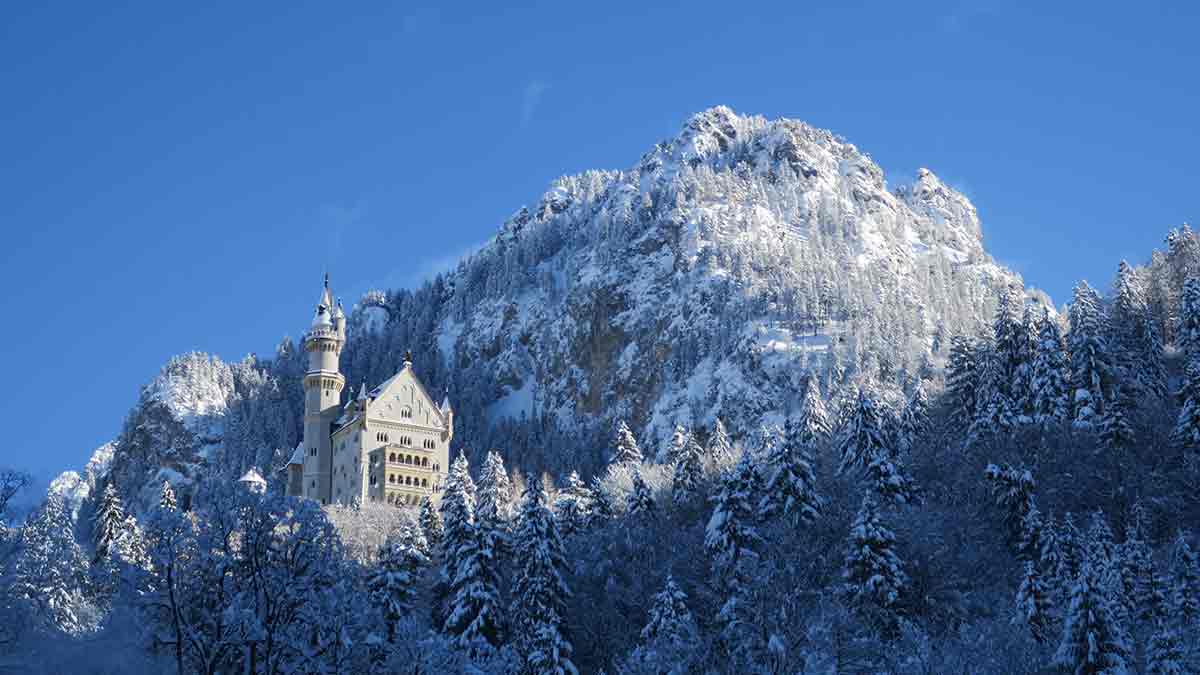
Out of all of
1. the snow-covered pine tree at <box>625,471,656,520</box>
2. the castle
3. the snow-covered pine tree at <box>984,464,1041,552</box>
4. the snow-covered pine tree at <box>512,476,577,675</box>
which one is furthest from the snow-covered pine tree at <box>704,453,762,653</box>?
the castle

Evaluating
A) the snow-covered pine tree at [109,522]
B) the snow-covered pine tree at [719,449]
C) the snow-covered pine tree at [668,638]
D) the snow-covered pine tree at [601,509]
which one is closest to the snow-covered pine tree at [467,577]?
the snow-covered pine tree at [668,638]

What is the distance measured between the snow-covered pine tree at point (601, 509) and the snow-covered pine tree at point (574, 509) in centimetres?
35

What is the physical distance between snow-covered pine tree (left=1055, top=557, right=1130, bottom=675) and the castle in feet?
308

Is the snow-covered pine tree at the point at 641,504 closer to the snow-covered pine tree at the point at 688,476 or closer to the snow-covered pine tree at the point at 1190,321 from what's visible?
the snow-covered pine tree at the point at 688,476

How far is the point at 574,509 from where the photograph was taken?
83.7 meters

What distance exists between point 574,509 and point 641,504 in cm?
428

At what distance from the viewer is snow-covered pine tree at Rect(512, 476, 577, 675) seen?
62.5 m

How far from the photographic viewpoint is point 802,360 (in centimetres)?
18188

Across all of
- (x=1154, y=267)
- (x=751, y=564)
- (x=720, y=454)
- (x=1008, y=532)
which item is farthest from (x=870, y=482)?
(x=1154, y=267)

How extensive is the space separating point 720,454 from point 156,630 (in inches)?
2416

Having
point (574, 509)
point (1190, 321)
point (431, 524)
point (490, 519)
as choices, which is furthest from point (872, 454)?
point (1190, 321)

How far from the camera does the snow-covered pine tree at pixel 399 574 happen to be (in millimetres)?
66250

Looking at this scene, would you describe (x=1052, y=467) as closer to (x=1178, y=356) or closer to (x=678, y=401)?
(x=1178, y=356)

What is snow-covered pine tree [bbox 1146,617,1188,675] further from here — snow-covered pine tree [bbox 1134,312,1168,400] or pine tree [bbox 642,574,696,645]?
snow-covered pine tree [bbox 1134,312,1168,400]
